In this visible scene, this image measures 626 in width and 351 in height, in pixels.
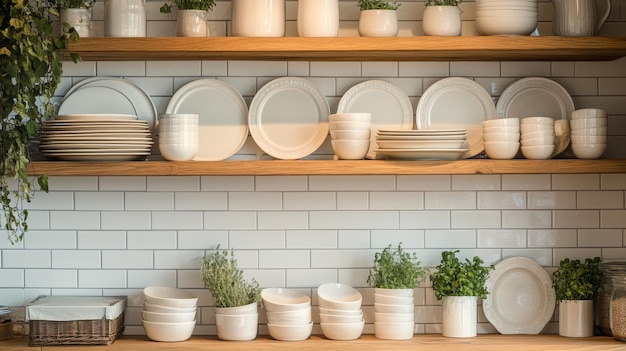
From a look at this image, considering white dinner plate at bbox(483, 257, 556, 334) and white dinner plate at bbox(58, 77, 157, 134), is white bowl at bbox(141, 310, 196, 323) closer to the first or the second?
white dinner plate at bbox(58, 77, 157, 134)

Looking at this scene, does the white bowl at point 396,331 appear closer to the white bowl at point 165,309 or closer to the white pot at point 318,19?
the white bowl at point 165,309

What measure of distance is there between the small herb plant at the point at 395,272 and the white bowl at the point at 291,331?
33 cm

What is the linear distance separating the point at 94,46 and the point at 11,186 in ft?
2.39

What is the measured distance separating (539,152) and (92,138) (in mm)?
1671

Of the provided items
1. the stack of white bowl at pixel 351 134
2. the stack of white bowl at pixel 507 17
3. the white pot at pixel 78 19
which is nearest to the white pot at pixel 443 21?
the stack of white bowl at pixel 507 17

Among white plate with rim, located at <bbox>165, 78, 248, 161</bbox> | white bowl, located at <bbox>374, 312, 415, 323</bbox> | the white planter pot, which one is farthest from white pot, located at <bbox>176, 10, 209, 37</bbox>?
the white planter pot

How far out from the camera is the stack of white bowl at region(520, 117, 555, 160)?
351 centimetres

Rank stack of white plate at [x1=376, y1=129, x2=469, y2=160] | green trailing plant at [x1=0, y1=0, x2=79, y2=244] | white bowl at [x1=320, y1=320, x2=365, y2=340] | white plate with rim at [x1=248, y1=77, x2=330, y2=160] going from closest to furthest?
green trailing plant at [x1=0, y1=0, x2=79, y2=244] → stack of white plate at [x1=376, y1=129, x2=469, y2=160] → white bowl at [x1=320, y1=320, x2=365, y2=340] → white plate with rim at [x1=248, y1=77, x2=330, y2=160]

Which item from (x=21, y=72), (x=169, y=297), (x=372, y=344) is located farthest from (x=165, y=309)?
(x=21, y=72)

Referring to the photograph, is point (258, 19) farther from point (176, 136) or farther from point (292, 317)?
point (292, 317)

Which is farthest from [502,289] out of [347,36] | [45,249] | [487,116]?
[45,249]

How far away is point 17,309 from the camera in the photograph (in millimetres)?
3727

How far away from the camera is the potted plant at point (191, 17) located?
3541 millimetres

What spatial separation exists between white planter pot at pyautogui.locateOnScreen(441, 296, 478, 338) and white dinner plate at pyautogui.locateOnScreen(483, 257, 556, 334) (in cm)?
14
